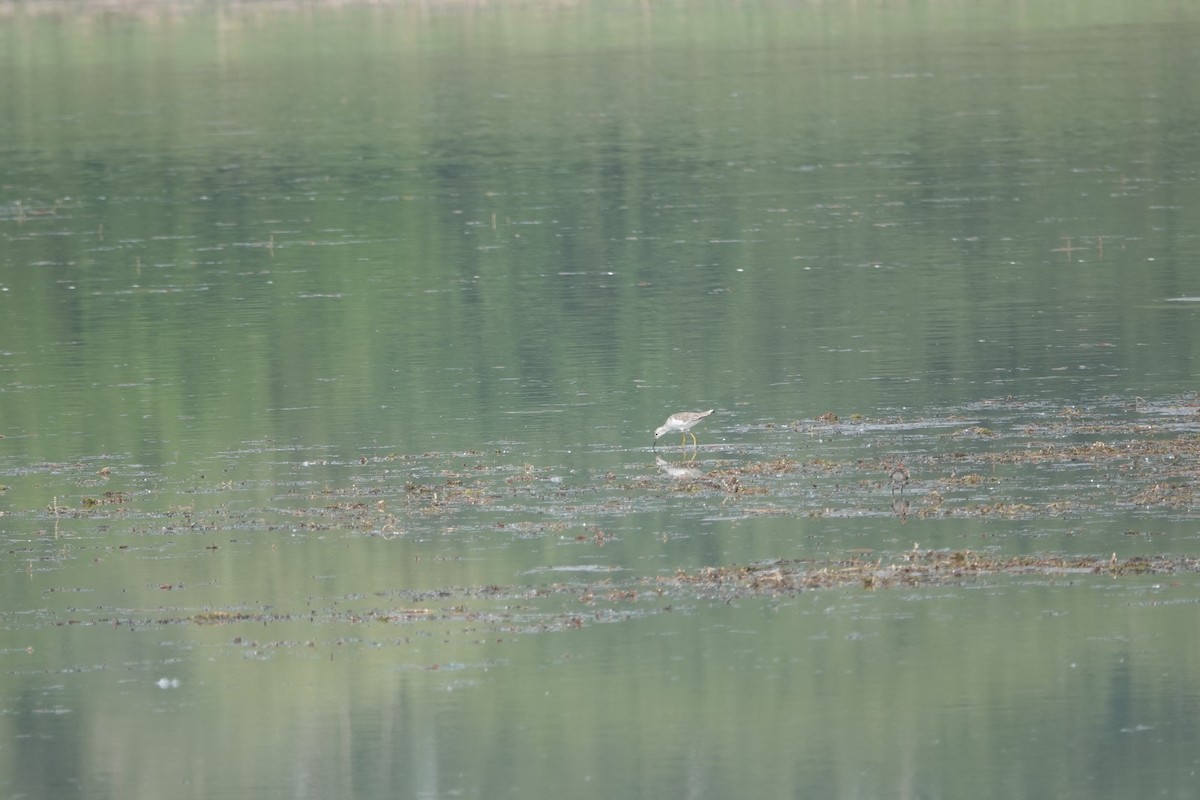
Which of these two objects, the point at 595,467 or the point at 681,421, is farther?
the point at 681,421

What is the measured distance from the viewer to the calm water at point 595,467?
14070 millimetres

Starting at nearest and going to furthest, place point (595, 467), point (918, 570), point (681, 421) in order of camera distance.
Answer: point (918, 570)
point (595, 467)
point (681, 421)

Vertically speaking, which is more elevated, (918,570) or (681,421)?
(681,421)

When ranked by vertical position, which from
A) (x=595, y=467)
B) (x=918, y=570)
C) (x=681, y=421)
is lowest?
(x=918, y=570)

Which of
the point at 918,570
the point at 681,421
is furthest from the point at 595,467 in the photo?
the point at 918,570

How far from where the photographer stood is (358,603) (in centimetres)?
1648

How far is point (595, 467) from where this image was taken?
66.6 feet

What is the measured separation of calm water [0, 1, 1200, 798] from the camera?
46.2 feet

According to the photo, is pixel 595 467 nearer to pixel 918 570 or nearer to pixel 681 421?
pixel 681 421

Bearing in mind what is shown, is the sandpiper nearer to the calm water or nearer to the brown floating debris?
the calm water

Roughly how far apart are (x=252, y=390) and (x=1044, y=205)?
17535 millimetres

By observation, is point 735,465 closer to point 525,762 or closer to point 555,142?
point 525,762

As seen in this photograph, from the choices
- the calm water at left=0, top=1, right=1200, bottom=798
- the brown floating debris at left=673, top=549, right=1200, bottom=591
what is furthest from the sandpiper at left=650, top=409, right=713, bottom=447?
the brown floating debris at left=673, top=549, right=1200, bottom=591

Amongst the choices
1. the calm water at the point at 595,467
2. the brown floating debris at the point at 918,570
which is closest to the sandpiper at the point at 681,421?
the calm water at the point at 595,467
